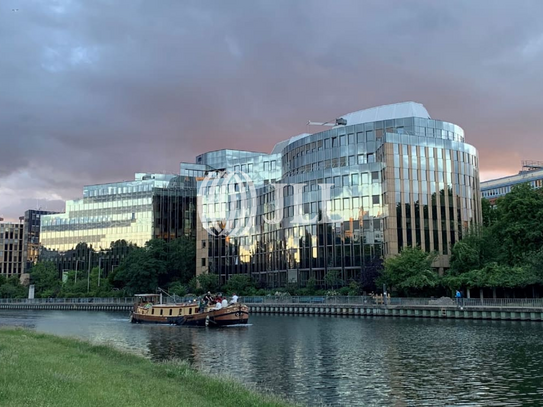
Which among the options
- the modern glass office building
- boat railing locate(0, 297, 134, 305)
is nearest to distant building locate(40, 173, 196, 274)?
boat railing locate(0, 297, 134, 305)

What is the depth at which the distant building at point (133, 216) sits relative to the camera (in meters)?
186

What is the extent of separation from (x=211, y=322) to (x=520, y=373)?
1878 inches

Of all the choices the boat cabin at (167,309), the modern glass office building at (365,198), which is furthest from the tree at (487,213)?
the boat cabin at (167,309)

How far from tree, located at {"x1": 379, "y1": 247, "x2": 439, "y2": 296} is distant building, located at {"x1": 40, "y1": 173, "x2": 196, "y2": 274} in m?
100.0

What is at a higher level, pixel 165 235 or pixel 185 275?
pixel 165 235

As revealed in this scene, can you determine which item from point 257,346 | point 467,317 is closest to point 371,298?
point 467,317

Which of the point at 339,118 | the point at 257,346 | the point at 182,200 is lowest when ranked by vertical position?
the point at 257,346

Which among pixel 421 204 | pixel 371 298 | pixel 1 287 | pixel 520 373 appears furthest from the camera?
pixel 1 287

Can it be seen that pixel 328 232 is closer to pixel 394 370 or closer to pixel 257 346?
pixel 257 346

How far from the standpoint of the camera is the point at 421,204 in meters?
109

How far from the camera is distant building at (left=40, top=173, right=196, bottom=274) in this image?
611 feet

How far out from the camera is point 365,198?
111 metres

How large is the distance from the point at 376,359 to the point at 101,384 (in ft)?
79.6

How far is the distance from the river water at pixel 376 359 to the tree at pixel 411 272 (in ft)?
68.4
